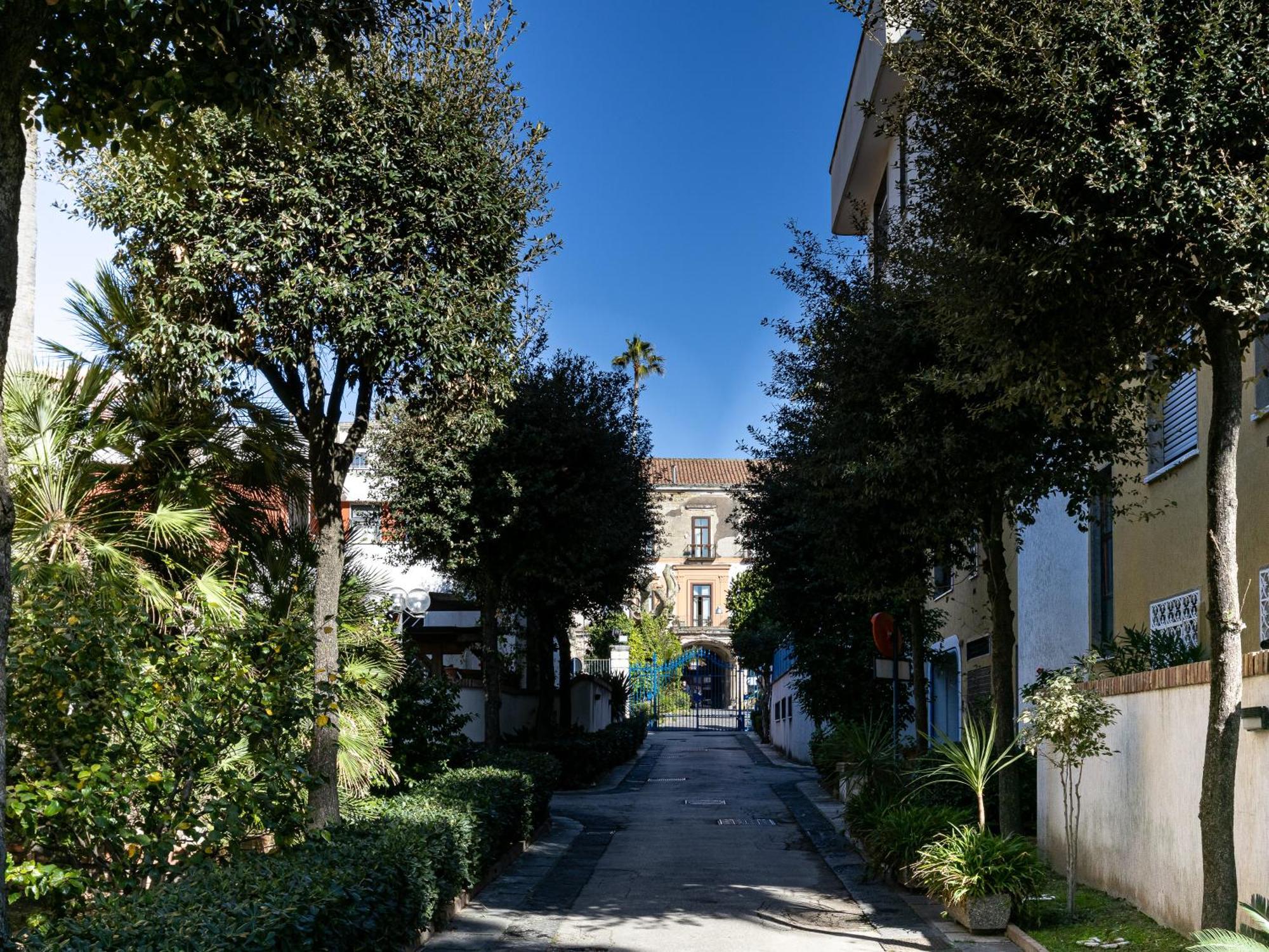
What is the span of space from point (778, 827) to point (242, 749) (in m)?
10.0

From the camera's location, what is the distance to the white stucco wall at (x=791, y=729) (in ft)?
108

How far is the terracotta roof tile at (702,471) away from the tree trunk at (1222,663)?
67369mm

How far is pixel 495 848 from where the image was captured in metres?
13.1

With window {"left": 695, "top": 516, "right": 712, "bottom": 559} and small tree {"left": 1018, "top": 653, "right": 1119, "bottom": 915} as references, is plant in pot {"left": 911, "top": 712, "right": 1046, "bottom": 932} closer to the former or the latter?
small tree {"left": 1018, "top": 653, "right": 1119, "bottom": 915}

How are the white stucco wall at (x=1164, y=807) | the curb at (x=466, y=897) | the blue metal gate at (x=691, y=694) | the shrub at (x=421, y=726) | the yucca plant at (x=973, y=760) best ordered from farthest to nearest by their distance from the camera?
1. the blue metal gate at (x=691, y=694)
2. the shrub at (x=421, y=726)
3. the yucca plant at (x=973, y=760)
4. the curb at (x=466, y=897)
5. the white stucco wall at (x=1164, y=807)

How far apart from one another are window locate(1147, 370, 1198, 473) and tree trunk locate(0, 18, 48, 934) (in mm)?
9611

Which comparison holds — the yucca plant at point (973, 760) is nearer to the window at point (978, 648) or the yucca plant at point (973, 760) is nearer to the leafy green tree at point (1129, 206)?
the leafy green tree at point (1129, 206)

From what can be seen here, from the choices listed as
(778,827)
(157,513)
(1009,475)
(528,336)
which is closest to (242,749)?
(157,513)

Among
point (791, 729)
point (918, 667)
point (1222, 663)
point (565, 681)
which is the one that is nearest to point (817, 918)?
point (1222, 663)

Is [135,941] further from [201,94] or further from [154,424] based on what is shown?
[154,424]

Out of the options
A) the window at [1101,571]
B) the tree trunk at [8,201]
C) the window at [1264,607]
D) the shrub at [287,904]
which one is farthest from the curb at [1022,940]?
the tree trunk at [8,201]

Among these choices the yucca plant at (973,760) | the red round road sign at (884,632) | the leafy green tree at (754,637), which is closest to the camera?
the yucca plant at (973,760)

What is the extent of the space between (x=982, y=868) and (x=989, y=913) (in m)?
0.34

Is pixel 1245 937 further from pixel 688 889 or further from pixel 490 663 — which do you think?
pixel 490 663
